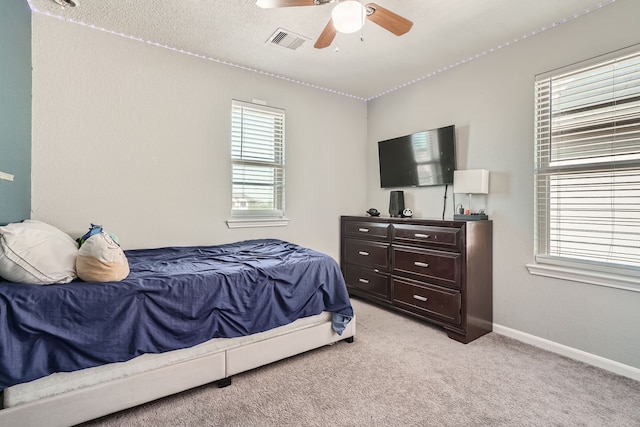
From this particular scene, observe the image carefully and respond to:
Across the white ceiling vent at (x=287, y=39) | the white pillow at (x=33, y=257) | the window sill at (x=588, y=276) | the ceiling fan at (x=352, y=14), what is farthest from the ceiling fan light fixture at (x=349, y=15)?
the window sill at (x=588, y=276)

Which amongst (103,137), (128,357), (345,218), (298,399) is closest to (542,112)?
(345,218)

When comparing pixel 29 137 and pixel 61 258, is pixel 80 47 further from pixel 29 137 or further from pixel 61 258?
pixel 61 258

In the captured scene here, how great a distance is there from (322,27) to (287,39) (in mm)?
362

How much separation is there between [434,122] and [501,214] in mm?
1276

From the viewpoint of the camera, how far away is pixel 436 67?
335cm

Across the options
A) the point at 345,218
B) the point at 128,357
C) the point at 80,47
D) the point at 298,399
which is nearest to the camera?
the point at 128,357

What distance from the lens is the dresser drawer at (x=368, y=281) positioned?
3.40 metres

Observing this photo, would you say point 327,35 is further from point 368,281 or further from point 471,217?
point 368,281

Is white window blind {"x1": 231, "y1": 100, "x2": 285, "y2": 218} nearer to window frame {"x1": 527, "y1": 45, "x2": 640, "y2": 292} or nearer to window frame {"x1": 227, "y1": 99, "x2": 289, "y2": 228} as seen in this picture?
window frame {"x1": 227, "y1": 99, "x2": 289, "y2": 228}

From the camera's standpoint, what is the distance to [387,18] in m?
1.98

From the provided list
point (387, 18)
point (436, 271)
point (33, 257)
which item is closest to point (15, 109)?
point (33, 257)

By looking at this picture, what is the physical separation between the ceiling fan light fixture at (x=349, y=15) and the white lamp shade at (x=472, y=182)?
1815 mm

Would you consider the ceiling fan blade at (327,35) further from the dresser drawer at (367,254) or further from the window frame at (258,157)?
the dresser drawer at (367,254)

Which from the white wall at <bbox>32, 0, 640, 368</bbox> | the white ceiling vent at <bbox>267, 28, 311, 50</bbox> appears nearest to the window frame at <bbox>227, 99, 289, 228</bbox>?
the white wall at <bbox>32, 0, 640, 368</bbox>
